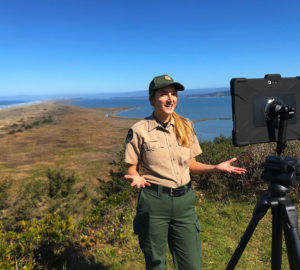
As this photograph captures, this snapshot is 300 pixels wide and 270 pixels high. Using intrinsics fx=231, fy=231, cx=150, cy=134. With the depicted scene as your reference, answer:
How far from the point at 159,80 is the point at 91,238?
3.10 metres

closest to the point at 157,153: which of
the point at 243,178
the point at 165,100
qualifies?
the point at 165,100

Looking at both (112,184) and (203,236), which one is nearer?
(203,236)

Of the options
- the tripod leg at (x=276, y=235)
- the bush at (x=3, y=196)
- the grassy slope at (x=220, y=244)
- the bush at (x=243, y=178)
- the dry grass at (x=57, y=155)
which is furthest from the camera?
the dry grass at (x=57, y=155)

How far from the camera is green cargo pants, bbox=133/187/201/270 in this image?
2.23m

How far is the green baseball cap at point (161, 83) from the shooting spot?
2.14m

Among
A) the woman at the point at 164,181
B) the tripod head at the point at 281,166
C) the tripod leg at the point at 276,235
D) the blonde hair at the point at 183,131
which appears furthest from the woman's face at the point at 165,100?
the tripod leg at the point at 276,235

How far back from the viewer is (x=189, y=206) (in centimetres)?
231

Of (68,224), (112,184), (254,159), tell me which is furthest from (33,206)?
(254,159)

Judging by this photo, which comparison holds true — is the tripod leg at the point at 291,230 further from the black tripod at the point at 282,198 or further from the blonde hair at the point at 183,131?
the blonde hair at the point at 183,131

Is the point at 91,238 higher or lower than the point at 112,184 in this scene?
higher

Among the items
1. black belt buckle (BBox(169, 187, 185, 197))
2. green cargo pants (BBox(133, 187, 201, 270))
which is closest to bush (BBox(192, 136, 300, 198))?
green cargo pants (BBox(133, 187, 201, 270))

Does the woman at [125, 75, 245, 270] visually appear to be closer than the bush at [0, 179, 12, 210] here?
Yes

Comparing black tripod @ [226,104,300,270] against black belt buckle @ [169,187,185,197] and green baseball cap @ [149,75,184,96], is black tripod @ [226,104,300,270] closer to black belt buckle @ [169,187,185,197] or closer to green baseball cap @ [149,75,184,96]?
black belt buckle @ [169,187,185,197]

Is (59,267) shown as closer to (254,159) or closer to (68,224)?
(68,224)
